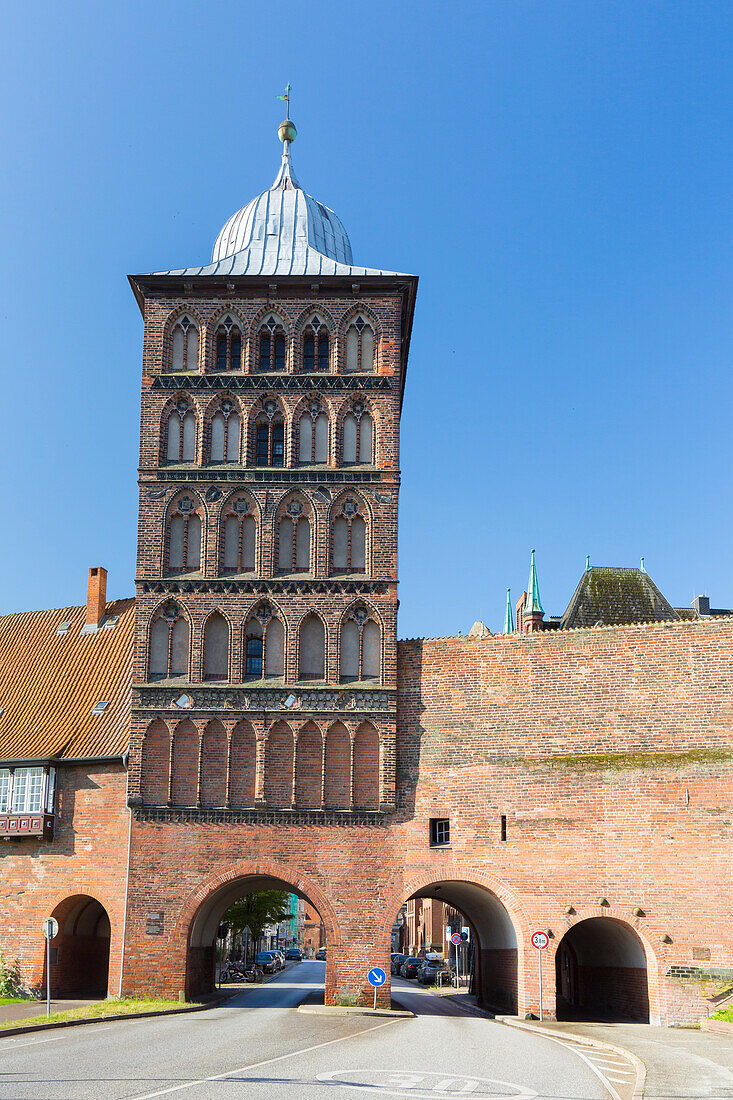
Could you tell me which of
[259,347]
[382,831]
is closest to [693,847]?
[382,831]

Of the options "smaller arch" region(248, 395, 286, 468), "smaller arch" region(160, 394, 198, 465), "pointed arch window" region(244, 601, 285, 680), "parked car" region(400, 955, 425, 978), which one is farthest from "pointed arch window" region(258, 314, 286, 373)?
"parked car" region(400, 955, 425, 978)

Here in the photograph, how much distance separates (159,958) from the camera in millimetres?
33094

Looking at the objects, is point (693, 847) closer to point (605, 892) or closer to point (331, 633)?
point (605, 892)

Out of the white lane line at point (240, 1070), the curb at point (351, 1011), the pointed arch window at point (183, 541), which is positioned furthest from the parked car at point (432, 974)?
the white lane line at point (240, 1070)

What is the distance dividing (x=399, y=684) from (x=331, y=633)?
2.59 metres

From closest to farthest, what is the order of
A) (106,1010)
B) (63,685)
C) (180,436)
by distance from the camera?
(106,1010)
(180,436)
(63,685)

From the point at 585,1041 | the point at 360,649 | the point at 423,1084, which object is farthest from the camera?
the point at 360,649

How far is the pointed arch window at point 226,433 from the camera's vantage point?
122ft

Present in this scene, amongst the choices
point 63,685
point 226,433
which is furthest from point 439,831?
point 63,685

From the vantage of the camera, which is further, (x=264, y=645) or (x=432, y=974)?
(x=432, y=974)

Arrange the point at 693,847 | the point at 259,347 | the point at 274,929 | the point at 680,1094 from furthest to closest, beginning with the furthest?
the point at 274,929 < the point at 259,347 < the point at 693,847 < the point at 680,1094

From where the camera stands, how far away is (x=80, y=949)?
3838 cm

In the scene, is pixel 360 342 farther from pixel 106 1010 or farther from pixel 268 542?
pixel 106 1010

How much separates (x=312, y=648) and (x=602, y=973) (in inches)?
547
